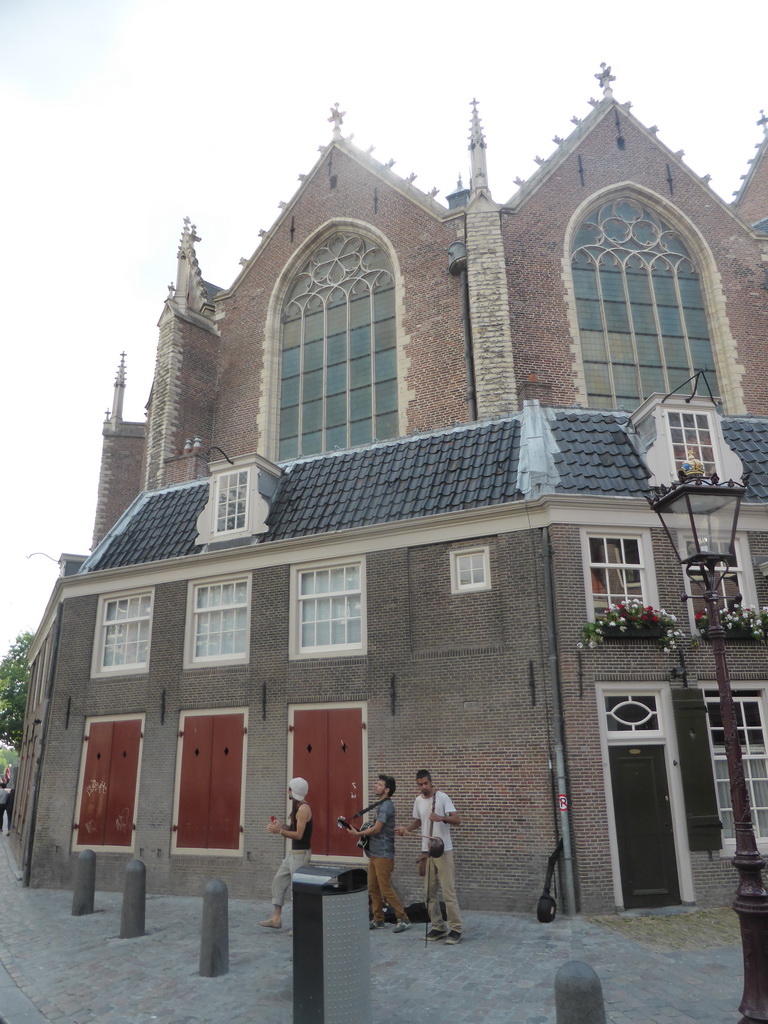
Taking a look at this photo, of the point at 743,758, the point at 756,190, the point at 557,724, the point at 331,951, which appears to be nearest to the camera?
the point at 331,951

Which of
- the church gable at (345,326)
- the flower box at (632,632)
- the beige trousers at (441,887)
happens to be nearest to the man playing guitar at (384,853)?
the beige trousers at (441,887)

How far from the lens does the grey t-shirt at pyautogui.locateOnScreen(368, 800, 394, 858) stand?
8680mm

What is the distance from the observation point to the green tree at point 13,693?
120 ft

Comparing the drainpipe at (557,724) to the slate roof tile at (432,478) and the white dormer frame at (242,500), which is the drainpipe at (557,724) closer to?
the slate roof tile at (432,478)

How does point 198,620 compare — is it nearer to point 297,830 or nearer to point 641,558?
point 297,830

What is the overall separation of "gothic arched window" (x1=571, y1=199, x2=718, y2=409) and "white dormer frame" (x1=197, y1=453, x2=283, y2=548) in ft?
28.7

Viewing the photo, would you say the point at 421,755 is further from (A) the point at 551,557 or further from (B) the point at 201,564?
(B) the point at 201,564

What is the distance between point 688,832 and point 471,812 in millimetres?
2824

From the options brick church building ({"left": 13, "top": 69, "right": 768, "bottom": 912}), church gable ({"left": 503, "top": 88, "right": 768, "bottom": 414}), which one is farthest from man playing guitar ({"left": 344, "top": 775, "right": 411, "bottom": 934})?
church gable ({"left": 503, "top": 88, "right": 768, "bottom": 414})

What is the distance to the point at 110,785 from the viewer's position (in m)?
13.3

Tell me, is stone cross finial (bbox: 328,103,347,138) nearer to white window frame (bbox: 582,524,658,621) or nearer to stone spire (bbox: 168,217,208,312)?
stone spire (bbox: 168,217,208,312)

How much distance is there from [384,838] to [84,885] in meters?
4.87

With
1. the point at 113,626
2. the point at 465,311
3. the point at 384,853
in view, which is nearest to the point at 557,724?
the point at 384,853

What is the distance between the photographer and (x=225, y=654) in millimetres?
13180
